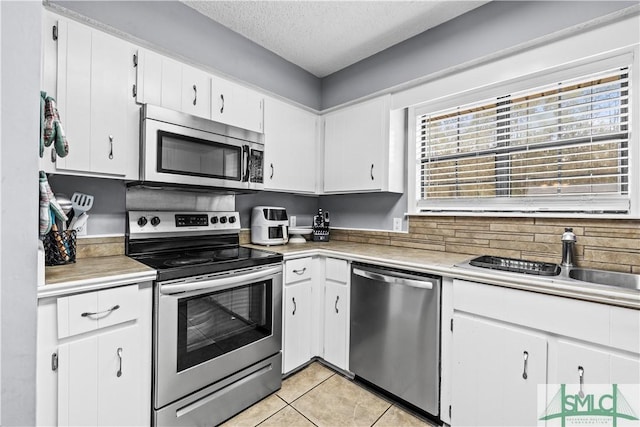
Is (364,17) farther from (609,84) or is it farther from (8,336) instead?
(8,336)

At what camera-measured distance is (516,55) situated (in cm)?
183

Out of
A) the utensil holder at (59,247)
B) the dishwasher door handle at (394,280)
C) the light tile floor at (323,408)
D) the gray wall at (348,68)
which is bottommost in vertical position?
the light tile floor at (323,408)

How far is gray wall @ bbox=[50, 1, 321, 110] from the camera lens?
5.96 ft

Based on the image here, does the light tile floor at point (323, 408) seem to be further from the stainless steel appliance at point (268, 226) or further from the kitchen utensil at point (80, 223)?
the kitchen utensil at point (80, 223)

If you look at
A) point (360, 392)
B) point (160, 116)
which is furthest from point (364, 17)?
point (360, 392)

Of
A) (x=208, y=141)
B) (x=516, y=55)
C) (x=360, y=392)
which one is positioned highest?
(x=516, y=55)

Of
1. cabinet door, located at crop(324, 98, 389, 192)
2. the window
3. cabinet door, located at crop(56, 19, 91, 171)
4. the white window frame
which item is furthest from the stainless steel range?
the window

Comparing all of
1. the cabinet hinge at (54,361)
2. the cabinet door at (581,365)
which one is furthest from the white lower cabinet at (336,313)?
the cabinet hinge at (54,361)

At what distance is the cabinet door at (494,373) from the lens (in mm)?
1333

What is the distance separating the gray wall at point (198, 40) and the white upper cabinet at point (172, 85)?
0.38 ft

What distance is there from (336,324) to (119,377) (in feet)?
4.37

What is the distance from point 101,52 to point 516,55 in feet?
7.93

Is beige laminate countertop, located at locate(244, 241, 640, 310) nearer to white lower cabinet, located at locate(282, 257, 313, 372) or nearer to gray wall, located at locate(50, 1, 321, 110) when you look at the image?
white lower cabinet, located at locate(282, 257, 313, 372)

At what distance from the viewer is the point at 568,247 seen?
1641mm
